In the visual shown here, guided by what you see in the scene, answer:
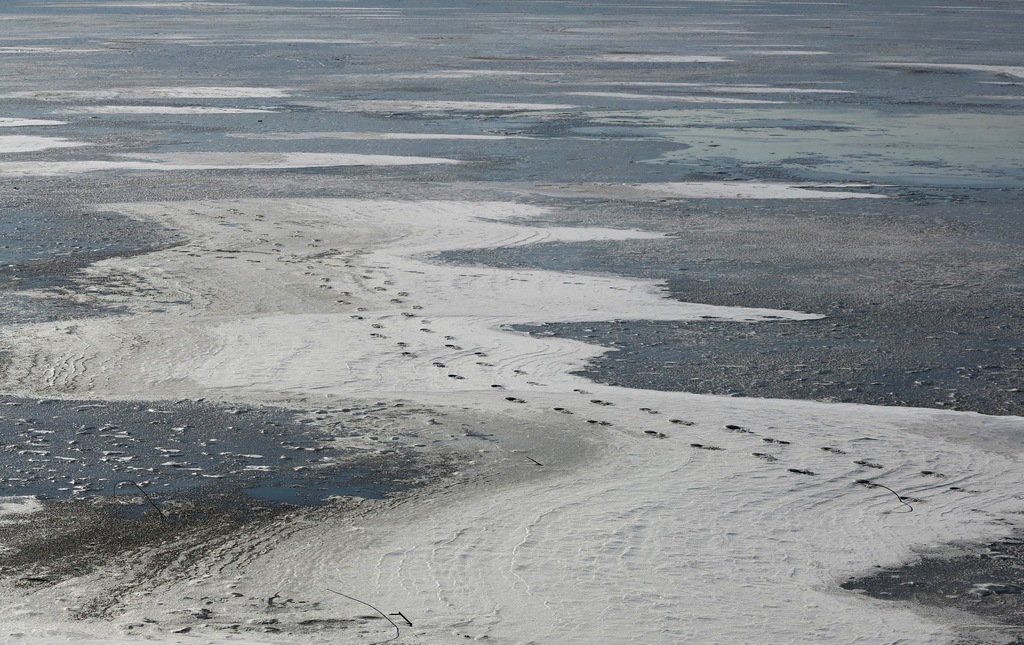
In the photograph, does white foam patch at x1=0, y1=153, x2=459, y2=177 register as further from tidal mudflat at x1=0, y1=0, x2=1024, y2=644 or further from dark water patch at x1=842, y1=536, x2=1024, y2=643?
dark water patch at x1=842, y1=536, x2=1024, y2=643

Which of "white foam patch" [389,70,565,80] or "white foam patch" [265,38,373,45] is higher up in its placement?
"white foam patch" [389,70,565,80]

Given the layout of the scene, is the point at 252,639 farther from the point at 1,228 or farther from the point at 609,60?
the point at 609,60

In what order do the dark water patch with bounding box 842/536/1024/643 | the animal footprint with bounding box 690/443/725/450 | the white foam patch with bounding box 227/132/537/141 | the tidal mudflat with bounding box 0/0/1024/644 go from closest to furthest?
the dark water patch with bounding box 842/536/1024/643 < the tidal mudflat with bounding box 0/0/1024/644 < the animal footprint with bounding box 690/443/725/450 < the white foam patch with bounding box 227/132/537/141

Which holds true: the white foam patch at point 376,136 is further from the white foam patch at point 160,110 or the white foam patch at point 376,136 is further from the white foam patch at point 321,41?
the white foam patch at point 321,41

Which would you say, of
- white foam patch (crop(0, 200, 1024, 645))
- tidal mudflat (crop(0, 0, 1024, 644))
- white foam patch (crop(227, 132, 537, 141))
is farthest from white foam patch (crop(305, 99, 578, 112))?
white foam patch (crop(0, 200, 1024, 645))

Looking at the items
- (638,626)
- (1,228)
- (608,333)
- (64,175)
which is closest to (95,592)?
(638,626)

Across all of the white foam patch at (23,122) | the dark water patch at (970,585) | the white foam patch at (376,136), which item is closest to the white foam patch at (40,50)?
the white foam patch at (23,122)
